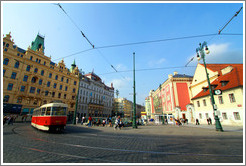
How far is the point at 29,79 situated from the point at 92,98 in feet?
89.6

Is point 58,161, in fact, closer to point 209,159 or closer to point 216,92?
point 209,159

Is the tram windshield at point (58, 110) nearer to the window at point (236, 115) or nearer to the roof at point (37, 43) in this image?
the window at point (236, 115)

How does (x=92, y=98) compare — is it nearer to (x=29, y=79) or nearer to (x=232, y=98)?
(x=29, y=79)

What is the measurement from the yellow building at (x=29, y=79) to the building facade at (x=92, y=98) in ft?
21.5

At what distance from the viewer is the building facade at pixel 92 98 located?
48.3 meters

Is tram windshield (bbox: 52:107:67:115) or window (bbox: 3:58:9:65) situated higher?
window (bbox: 3:58:9:65)

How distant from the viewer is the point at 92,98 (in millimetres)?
54750

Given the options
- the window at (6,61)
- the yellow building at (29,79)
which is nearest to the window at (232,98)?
the yellow building at (29,79)

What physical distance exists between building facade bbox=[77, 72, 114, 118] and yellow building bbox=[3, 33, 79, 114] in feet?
21.5

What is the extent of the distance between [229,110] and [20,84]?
4528 cm

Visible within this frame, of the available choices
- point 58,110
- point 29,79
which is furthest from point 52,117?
point 29,79

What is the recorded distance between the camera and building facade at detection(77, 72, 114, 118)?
159ft

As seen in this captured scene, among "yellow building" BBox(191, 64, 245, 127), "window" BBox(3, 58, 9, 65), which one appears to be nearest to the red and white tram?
"yellow building" BBox(191, 64, 245, 127)

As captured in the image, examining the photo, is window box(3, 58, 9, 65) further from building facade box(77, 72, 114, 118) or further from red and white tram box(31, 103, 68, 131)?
red and white tram box(31, 103, 68, 131)
